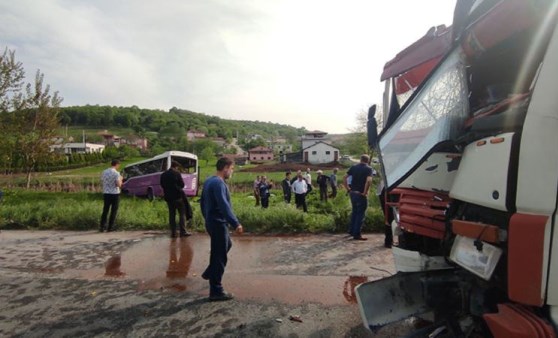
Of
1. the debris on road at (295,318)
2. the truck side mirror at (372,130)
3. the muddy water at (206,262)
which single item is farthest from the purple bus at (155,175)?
the truck side mirror at (372,130)

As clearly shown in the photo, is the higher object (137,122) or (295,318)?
(137,122)

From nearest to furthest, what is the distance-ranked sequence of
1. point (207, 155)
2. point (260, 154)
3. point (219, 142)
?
point (207, 155)
point (260, 154)
point (219, 142)

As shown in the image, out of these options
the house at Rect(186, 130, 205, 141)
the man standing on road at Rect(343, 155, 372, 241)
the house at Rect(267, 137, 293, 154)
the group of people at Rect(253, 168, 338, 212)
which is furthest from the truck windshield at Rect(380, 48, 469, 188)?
the house at Rect(267, 137, 293, 154)

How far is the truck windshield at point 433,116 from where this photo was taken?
2.67m

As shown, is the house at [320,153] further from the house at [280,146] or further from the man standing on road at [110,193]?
the man standing on road at [110,193]

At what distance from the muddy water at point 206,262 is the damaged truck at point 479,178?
5.92 ft

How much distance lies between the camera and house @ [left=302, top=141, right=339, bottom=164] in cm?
8281

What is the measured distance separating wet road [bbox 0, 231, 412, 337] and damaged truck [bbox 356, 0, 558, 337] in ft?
3.98

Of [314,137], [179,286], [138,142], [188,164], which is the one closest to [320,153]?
[314,137]

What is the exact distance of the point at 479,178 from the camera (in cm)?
225

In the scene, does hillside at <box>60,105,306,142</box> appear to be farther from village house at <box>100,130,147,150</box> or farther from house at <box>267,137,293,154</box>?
house at <box>267,137,293,154</box>

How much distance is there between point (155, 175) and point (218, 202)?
21.9 meters

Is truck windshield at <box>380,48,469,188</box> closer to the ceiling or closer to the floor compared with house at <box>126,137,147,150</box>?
closer to the floor

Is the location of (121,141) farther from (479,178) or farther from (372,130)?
(479,178)
